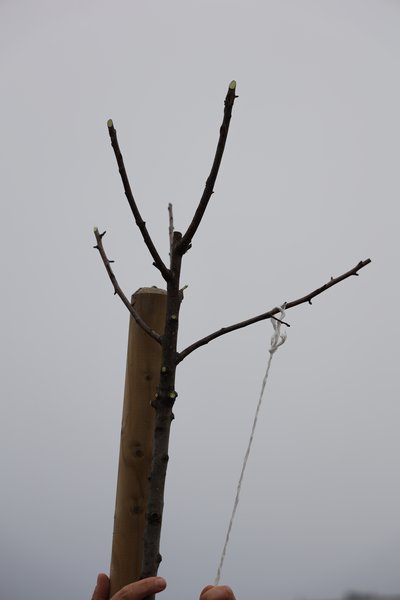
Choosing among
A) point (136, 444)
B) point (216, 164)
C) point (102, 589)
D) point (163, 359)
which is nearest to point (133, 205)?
point (216, 164)

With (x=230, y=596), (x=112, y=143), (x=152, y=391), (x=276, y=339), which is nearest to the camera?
(x=112, y=143)

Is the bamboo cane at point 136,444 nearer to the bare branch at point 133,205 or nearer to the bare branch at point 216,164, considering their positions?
the bare branch at point 133,205

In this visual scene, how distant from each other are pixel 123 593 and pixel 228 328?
3.02ft

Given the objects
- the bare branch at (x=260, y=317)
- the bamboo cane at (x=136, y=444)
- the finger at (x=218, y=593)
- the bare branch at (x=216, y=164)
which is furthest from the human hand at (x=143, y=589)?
the bare branch at (x=216, y=164)

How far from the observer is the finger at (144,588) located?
1.98 meters

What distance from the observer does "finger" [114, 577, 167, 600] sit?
198cm

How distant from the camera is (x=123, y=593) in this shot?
2.01 metres

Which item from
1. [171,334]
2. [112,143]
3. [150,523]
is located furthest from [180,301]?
[150,523]

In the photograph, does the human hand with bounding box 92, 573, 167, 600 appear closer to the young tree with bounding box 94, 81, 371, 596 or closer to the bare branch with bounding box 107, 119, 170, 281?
the young tree with bounding box 94, 81, 371, 596

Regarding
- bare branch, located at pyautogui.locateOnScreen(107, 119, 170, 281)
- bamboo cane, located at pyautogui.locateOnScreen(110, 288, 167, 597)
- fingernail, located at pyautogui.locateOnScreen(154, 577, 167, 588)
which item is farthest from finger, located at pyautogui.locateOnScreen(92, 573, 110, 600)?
bare branch, located at pyautogui.locateOnScreen(107, 119, 170, 281)

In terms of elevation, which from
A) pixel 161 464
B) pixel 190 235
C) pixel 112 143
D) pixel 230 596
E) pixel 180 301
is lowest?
pixel 230 596

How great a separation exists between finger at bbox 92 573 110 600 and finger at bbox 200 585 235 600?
0.47 meters

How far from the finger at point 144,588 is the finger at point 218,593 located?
0.47 feet

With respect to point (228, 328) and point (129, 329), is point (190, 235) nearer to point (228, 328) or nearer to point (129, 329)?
point (228, 328)
